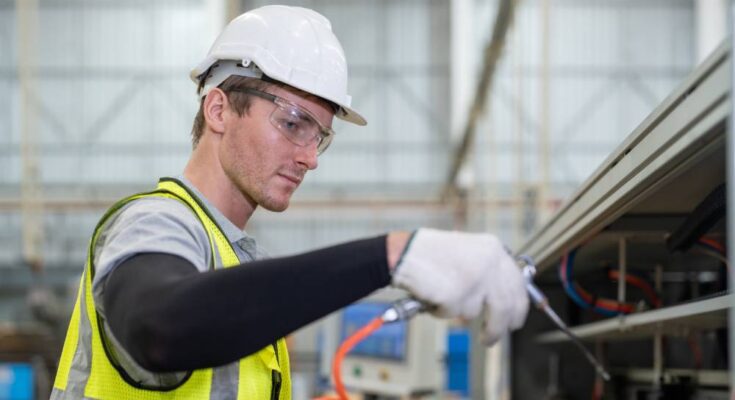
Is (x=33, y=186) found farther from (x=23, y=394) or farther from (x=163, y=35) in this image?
(x=163, y=35)

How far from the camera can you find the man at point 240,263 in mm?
1038

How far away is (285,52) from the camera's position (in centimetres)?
156

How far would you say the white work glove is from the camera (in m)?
1.07

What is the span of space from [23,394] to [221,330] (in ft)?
21.9

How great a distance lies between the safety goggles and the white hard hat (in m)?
0.04

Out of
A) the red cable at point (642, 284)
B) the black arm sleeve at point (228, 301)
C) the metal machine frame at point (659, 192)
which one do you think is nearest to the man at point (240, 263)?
the black arm sleeve at point (228, 301)

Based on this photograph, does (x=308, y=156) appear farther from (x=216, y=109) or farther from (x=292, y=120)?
(x=216, y=109)

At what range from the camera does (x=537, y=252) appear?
7.80 ft

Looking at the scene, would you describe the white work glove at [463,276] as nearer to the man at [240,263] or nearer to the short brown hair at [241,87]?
the man at [240,263]

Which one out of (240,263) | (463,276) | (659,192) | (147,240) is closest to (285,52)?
(240,263)

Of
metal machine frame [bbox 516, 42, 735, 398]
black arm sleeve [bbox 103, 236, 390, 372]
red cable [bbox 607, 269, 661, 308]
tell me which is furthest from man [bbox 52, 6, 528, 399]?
red cable [bbox 607, 269, 661, 308]

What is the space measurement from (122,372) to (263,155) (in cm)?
44

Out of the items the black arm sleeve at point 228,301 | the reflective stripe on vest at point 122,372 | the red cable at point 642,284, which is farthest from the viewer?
the red cable at point 642,284

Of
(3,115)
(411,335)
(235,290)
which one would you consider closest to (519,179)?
(411,335)
